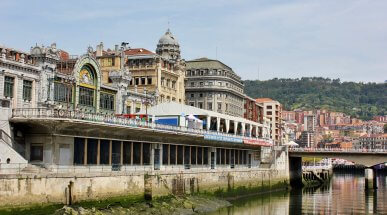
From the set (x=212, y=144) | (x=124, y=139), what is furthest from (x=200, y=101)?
(x=124, y=139)

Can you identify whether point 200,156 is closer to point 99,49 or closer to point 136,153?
point 136,153

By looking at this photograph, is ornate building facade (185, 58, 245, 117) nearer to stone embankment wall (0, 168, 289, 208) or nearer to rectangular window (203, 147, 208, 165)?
stone embankment wall (0, 168, 289, 208)

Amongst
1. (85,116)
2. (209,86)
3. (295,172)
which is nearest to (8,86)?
(85,116)

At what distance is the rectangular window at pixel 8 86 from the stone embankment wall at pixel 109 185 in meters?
17.1

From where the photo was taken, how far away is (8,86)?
63594mm

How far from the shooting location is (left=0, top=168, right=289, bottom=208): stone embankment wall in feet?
144

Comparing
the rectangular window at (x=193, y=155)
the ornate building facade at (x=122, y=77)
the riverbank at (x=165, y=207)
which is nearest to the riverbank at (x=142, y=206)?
the riverbank at (x=165, y=207)

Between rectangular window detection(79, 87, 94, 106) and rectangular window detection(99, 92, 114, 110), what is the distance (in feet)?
8.30

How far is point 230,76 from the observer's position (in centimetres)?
14500

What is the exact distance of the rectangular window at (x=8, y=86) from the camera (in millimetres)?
63062

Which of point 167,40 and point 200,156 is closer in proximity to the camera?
point 200,156

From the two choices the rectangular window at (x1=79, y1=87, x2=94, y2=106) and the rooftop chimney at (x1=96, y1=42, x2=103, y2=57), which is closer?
the rectangular window at (x1=79, y1=87, x2=94, y2=106)

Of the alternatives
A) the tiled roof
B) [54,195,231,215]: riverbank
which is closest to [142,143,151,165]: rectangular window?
[54,195,231,215]: riverbank

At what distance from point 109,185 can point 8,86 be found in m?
18.5
